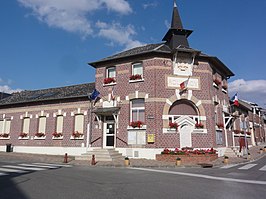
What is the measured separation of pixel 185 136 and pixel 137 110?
143 inches

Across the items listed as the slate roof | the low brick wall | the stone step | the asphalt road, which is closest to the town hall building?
the slate roof

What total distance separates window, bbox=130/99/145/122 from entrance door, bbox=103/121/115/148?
169 cm

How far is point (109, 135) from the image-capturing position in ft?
52.3

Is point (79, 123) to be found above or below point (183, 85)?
below

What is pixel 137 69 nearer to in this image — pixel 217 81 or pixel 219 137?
pixel 217 81

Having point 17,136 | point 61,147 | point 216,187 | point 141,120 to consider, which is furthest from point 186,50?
point 17,136

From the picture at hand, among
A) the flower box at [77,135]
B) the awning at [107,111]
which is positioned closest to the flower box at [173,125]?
the awning at [107,111]

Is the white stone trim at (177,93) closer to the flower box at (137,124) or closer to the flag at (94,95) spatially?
the flower box at (137,124)

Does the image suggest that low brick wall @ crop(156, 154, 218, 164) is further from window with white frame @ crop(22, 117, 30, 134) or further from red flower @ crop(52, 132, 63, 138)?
window with white frame @ crop(22, 117, 30, 134)

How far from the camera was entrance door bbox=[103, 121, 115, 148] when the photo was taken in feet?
52.0

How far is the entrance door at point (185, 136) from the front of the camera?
14.6 meters

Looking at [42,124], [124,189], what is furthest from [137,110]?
[124,189]

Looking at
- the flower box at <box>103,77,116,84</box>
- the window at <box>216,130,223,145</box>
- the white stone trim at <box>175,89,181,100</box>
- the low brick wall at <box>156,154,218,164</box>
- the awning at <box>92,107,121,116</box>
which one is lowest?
the low brick wall at <box>156,154,218,164</box>

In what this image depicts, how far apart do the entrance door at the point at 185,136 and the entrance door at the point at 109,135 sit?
4.75m
